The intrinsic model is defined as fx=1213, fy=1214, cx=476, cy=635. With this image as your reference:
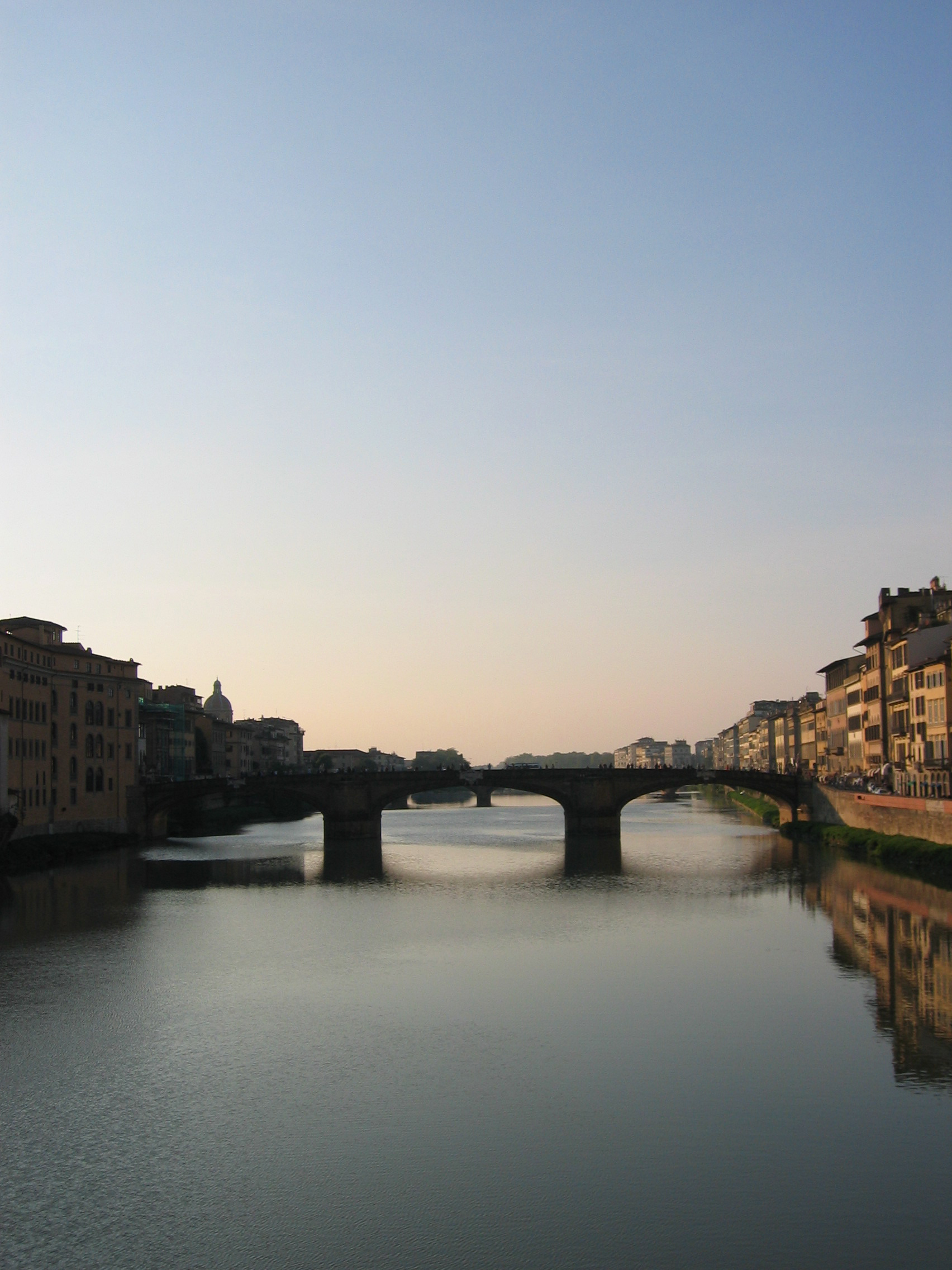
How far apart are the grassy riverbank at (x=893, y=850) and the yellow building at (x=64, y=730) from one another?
45.6 m

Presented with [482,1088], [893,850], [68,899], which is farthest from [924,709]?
[482,1088]

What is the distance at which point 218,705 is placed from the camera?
183125 millimetres

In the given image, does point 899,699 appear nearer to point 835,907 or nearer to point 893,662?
point 893,662

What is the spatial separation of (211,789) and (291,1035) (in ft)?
196

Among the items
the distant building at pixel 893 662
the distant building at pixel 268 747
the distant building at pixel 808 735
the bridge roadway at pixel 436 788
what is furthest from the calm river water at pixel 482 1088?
the distant building at pixel 268 747

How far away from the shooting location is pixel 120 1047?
27.7 m

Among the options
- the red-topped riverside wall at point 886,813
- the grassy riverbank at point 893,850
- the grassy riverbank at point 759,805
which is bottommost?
the grassy riverbank at point 759,805

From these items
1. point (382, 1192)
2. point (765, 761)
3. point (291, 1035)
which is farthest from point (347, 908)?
point (765, 761)

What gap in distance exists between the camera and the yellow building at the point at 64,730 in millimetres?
67688

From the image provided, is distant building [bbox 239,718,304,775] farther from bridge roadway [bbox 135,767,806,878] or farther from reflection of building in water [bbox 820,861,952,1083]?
reflection of building in water [bbox 820,861,952,1083]

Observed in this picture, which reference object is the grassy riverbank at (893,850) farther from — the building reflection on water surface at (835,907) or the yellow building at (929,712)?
the yellow building at (929,712)

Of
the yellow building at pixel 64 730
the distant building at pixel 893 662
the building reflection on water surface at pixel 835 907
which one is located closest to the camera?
the building reflection on water surface at pixel 835 907

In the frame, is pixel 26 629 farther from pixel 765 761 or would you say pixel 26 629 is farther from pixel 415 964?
pixel 765 761

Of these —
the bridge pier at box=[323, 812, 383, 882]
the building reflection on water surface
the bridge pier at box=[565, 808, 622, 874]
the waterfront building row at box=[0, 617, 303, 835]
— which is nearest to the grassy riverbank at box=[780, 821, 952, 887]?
the building reflection on water surface
